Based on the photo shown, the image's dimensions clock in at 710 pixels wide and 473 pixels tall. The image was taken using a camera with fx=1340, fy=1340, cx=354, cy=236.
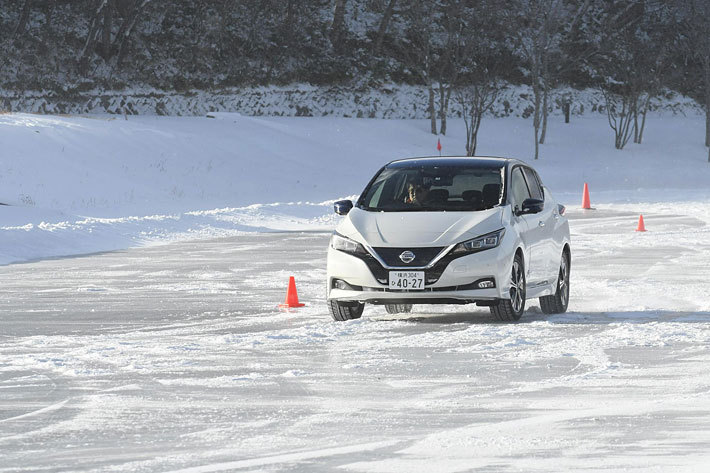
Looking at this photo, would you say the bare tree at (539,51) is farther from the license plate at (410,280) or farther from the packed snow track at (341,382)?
the license plate at (410,280)

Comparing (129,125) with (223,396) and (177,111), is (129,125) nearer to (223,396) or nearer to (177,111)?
(177,111)

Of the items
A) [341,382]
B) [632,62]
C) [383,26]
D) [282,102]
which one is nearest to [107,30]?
[282,102]

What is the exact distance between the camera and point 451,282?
1291 cm

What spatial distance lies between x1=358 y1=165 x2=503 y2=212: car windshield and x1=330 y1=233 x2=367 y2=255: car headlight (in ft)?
2.10

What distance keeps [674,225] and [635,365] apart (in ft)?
66.4

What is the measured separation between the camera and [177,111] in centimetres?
6550

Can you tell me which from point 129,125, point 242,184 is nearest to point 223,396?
point 242,184

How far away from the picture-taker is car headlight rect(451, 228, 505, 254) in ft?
42.6

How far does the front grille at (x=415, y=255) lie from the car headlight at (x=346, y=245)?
0.25 meters

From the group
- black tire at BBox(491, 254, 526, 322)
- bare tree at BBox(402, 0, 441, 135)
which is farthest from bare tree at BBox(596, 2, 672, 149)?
black tire at BBox(491, 254, 526, 322)

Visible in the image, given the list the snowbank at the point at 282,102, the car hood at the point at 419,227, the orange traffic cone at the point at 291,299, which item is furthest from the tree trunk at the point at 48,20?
the car hood at the point at 419,227

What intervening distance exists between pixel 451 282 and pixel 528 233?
4.74ft

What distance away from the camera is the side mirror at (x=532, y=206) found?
13750mm

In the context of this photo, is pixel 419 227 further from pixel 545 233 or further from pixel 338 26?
pixel 338 26
